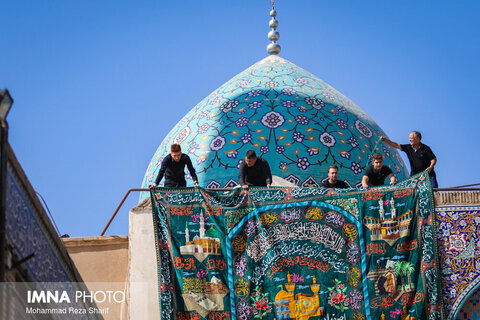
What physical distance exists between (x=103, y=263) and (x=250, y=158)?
1830mm

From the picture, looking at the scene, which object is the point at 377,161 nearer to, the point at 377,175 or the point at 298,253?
the point at 377,175

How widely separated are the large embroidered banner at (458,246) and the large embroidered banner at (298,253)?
112mm

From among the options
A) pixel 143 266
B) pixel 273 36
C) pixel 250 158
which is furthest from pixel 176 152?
pixel 273 36

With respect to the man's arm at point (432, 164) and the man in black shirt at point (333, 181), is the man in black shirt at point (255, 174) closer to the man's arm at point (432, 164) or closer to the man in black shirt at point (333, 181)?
the man in black shirt at point (333, 181)

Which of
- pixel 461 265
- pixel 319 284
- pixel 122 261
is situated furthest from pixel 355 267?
pixel 122 261

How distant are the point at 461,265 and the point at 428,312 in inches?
20.9

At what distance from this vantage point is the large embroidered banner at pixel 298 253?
357 inches

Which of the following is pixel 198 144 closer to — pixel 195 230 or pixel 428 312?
pixel 195 230

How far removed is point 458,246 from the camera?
9.28m

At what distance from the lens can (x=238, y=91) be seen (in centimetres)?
1227

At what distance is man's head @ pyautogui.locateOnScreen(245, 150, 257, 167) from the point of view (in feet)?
31.0

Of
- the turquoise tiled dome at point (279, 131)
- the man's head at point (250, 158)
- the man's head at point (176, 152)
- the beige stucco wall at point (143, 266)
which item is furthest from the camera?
the turquoise tiled dome at point (279, 131)

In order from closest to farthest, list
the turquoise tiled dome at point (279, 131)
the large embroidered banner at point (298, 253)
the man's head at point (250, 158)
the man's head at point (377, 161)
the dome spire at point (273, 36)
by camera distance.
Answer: the large embroidered banner at point (298, 253) < the man's head at point (250, 158) < the man's head at point (377, 161) < the turquoise tiled dome at point (279, 131) < the dome spire at point (273, 36)

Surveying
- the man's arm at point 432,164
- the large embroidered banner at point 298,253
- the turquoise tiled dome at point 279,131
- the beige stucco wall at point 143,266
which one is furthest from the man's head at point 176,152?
the man's arm at point 432,164
